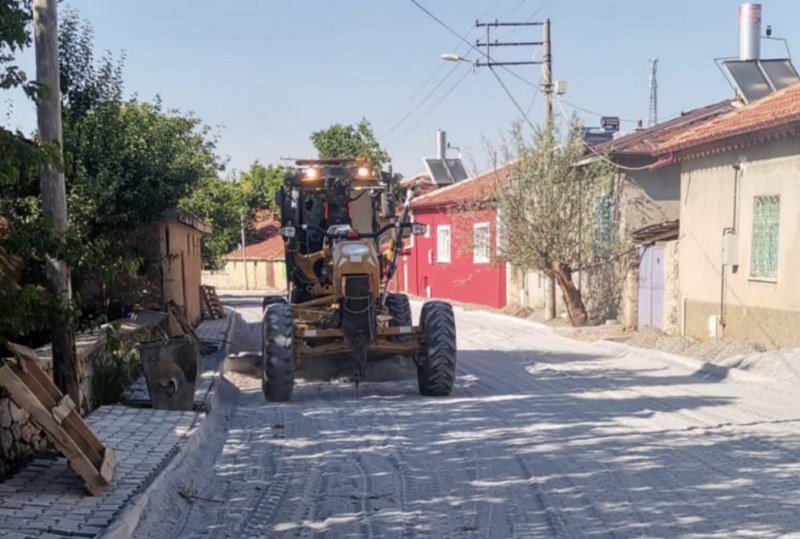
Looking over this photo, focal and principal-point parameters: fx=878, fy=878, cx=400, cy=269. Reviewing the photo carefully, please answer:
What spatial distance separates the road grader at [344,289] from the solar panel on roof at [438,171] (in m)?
27.8

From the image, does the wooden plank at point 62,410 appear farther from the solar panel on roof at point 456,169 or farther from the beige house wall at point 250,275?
the beige house wall at point 250,275

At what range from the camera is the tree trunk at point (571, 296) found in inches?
795

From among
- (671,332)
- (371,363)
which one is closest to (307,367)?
(371,363)

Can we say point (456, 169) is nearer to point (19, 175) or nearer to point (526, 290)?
point (526, 290)

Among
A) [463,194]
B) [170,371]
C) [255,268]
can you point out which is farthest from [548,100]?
[255,268]

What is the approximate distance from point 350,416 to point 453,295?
22682 mm

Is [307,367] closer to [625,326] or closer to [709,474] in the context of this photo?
[709,474]

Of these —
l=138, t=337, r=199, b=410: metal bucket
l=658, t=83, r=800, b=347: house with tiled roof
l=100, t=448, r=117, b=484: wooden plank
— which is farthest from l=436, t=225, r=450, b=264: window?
l=100, t=448, r=117, b=484: wooden plank

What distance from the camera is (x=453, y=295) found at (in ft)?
106

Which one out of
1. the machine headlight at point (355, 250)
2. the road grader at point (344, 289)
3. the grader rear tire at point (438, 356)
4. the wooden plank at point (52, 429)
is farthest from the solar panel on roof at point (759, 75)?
the wooden plank at point (52, 429)

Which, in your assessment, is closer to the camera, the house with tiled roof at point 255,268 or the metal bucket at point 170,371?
the metal bucket at point 170,371

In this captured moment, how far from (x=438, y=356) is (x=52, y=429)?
561cm

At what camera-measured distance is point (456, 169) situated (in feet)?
140

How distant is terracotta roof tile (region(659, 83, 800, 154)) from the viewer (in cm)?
1308
